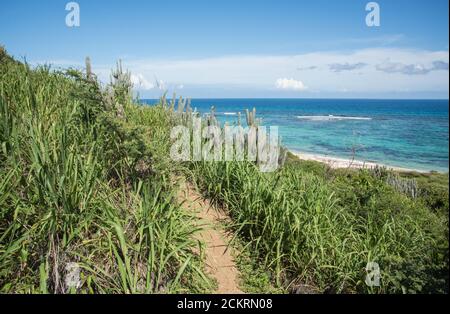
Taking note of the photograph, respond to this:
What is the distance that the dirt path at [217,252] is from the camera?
410cm

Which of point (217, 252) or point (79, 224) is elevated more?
point (79, 224)

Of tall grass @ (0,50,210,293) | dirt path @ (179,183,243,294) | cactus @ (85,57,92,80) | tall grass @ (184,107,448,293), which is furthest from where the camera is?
cactus @ (85,57,92,80)

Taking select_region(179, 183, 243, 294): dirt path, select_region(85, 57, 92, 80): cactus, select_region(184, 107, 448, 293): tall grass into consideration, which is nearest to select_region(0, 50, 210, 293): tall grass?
select_region(179, 183, 243, 294): dirt path

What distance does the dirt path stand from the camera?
410 centimetres

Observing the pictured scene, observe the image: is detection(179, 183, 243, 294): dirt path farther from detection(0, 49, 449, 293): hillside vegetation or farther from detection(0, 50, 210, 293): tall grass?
detection(0, 50, 210, 293): tall grass

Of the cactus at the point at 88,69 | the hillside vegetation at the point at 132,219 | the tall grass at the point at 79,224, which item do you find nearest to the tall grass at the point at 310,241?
the hillside vegetation at the point at 132,219

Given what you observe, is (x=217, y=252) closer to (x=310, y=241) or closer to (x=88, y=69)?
(x=310, y=241)

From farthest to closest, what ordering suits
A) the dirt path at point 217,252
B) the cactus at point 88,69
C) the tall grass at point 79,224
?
1. the cactus at point 88,69
2. the dirt path at point 217,252
3. the tall grass at point 79,224

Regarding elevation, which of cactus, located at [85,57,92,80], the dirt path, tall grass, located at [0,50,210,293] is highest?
cactus, located at [85,57,92,80]

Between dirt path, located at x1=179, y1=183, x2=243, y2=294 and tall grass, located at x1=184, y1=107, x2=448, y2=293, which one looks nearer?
tall grass, located at x1=184, y1=107, x2=448, y2=293

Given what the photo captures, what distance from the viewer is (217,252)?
461 cm

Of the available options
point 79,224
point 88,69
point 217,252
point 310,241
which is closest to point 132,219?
point 79,224

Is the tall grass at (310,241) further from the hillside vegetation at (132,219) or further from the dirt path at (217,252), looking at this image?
the dirt path at (217,252)
